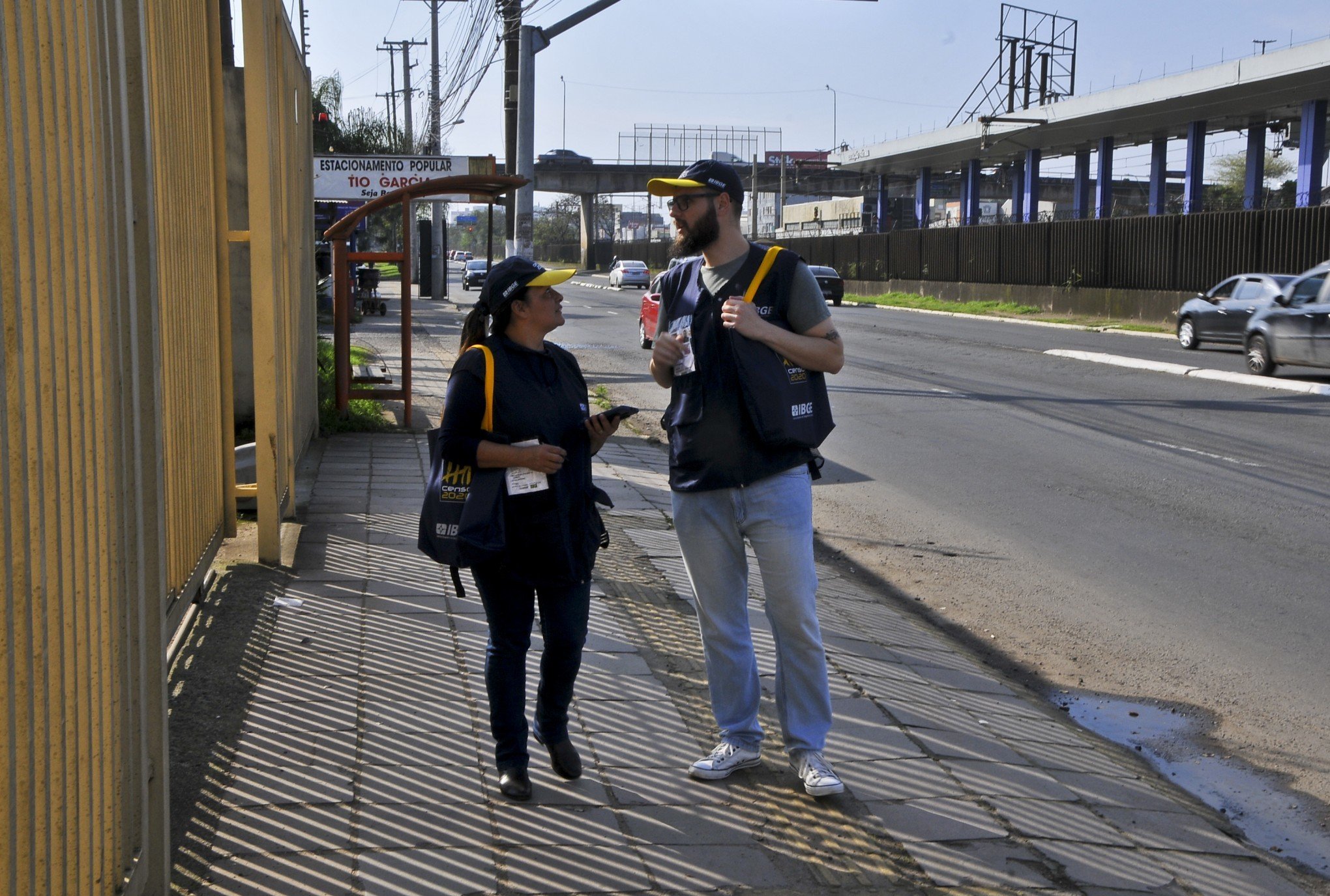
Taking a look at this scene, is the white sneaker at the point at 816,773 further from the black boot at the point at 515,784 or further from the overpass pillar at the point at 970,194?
Result: the overpass pillar at the point at 970,194

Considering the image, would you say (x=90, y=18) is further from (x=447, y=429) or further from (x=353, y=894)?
(x=353, y=894)

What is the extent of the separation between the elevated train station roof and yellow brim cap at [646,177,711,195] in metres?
34.4

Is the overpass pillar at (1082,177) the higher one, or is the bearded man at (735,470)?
the overpass pillar at (1082,177)

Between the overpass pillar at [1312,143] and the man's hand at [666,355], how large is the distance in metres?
38.4

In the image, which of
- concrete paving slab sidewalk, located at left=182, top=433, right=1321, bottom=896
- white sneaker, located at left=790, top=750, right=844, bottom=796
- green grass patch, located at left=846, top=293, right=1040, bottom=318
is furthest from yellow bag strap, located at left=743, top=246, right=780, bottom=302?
green grass patch, located at left=846, top=293, right=1040, bottom=318

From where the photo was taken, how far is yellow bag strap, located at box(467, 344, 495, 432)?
3729 mm

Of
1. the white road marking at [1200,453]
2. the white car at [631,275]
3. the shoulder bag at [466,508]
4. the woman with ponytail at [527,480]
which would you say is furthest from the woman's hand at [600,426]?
the white car at [631,275]

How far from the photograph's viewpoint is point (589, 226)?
8981 cm

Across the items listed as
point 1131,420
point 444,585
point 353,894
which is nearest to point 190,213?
point 444,585

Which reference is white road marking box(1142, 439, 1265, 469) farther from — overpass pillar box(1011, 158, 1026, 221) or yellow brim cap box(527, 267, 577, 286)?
overpass pillar box(1011, 158, 1026, 221)

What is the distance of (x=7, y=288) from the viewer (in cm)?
204

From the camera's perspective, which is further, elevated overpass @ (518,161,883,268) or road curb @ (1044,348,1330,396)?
elevated overpass @ (518,161,883,268)

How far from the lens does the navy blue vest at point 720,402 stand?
389 cm

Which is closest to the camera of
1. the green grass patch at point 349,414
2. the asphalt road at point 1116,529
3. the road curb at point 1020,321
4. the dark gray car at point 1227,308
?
the asphalt road at point 1116,529
